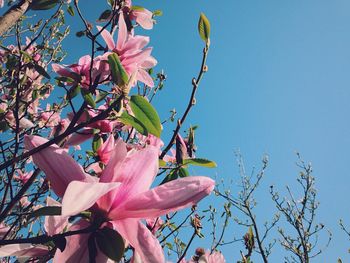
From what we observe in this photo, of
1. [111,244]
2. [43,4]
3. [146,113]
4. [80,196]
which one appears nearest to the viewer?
[80,196]

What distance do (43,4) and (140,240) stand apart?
4.73 ft

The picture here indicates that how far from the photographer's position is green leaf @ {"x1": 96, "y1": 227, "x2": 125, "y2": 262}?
1.89 feet

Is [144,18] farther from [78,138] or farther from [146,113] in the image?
[146,113]

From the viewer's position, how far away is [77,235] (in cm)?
62

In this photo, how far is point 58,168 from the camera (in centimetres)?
60

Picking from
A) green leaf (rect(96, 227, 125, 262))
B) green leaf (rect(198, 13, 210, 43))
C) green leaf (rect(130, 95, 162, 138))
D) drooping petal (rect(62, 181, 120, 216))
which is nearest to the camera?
drooping petal (rect(62, 181, 120, 216))

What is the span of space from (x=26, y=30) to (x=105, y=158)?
2.60 metres

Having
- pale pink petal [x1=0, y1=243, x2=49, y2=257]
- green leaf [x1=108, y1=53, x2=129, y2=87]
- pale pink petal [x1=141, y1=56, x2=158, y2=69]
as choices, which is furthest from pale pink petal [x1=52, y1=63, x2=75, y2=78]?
pale pink petal [x1=0, y1=243, x2=49, y2=257]

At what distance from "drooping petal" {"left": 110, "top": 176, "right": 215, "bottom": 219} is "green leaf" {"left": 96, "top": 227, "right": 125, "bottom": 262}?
0.04 m

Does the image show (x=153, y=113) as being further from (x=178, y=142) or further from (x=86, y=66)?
(x=86, y=66)

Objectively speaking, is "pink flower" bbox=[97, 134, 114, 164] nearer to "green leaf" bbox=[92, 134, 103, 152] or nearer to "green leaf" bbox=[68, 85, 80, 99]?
"green leaf" bbox=[92, 134, 103, 152]

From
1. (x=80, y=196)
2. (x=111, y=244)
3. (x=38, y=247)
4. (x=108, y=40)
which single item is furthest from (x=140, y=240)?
(x=108, y=40)

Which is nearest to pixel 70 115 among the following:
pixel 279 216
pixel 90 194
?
pixel 90 194

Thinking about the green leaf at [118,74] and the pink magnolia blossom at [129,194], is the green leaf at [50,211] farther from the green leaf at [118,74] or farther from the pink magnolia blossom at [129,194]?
the green leaf at [118,74]
